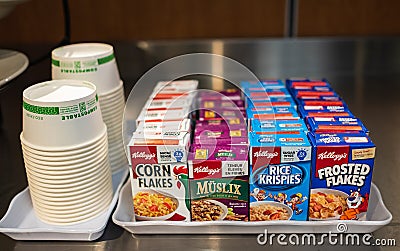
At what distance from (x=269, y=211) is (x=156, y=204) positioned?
0.18 m

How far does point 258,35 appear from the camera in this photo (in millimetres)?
1361

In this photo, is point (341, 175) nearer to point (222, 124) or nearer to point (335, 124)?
point (335, 124)

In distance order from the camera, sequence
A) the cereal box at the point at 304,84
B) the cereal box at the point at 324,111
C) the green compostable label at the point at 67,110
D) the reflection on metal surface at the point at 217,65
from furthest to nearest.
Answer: the reflection on metal surface at the point at 217,65, the cereal box at the point at 304,84, the cereal box at the point at 324,111, the green compostable label at the point at 67,110

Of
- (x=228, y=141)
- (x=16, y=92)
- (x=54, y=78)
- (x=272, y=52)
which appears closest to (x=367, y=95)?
(x=272, y=52)

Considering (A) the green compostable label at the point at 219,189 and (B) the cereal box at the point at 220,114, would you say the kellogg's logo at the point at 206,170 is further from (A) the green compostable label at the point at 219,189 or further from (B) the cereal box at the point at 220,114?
(B) the cereal box at the point at 220,114

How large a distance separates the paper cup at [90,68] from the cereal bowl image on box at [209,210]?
284 millimetres

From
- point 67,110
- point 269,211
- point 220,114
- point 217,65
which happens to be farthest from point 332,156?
point 217,65

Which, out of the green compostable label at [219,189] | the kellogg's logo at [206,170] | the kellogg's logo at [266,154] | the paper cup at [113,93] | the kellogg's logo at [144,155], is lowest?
the green compostable label at [219,189]

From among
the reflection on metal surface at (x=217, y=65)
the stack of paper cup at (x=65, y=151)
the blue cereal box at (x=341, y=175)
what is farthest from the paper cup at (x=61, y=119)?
the reflection on metal surface at (x=217, y=65)

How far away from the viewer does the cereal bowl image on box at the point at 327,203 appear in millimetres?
739

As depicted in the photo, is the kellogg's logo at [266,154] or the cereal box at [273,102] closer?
the kellogg's logo at [266,154]

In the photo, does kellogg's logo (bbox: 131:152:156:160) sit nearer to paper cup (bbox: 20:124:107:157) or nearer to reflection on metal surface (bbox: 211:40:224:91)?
paper cup (bbox: 20:124:107:157)

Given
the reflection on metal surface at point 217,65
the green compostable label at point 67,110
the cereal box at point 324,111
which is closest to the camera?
the green compostable label at point 67,110

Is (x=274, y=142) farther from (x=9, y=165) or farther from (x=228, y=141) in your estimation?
(x=9, y=165)
